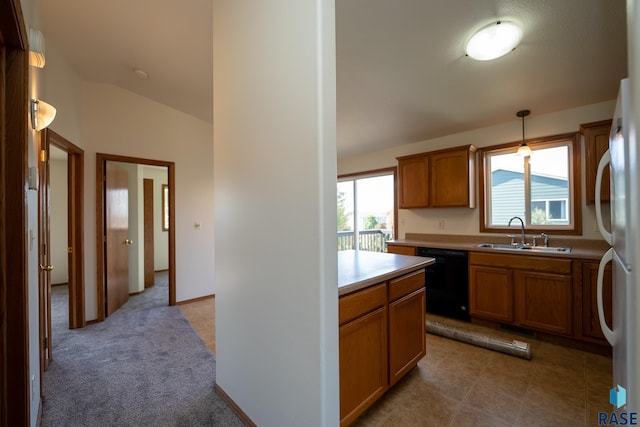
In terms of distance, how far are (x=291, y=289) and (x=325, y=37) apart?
1.17 m

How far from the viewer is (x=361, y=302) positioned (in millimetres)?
1473

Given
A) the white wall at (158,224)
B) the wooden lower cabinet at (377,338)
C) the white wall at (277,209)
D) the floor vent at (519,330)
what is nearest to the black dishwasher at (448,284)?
the floor vent at (519,330)

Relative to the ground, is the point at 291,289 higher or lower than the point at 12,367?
higher

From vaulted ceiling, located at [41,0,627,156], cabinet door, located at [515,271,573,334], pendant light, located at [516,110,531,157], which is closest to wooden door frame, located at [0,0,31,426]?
vaulted ceiling, located at [41,0,627,156]

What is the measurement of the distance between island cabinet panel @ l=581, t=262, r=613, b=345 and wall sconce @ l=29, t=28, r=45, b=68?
14.0 feet

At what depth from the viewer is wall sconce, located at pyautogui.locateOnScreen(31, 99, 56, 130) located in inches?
58.1

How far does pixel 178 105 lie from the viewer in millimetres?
3699

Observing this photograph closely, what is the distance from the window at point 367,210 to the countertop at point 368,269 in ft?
7.98

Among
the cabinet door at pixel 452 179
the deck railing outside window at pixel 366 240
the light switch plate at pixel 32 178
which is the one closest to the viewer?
the light switch plate at pixel 32 178

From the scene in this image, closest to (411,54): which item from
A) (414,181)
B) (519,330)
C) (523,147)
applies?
(523,147)

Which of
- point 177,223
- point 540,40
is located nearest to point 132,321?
point 177,223

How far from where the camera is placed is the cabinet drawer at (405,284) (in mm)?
1736

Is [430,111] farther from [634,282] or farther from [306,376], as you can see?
[306,376]

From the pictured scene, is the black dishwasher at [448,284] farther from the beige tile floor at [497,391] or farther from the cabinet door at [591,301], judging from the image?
the cabinet door at [591,301]
